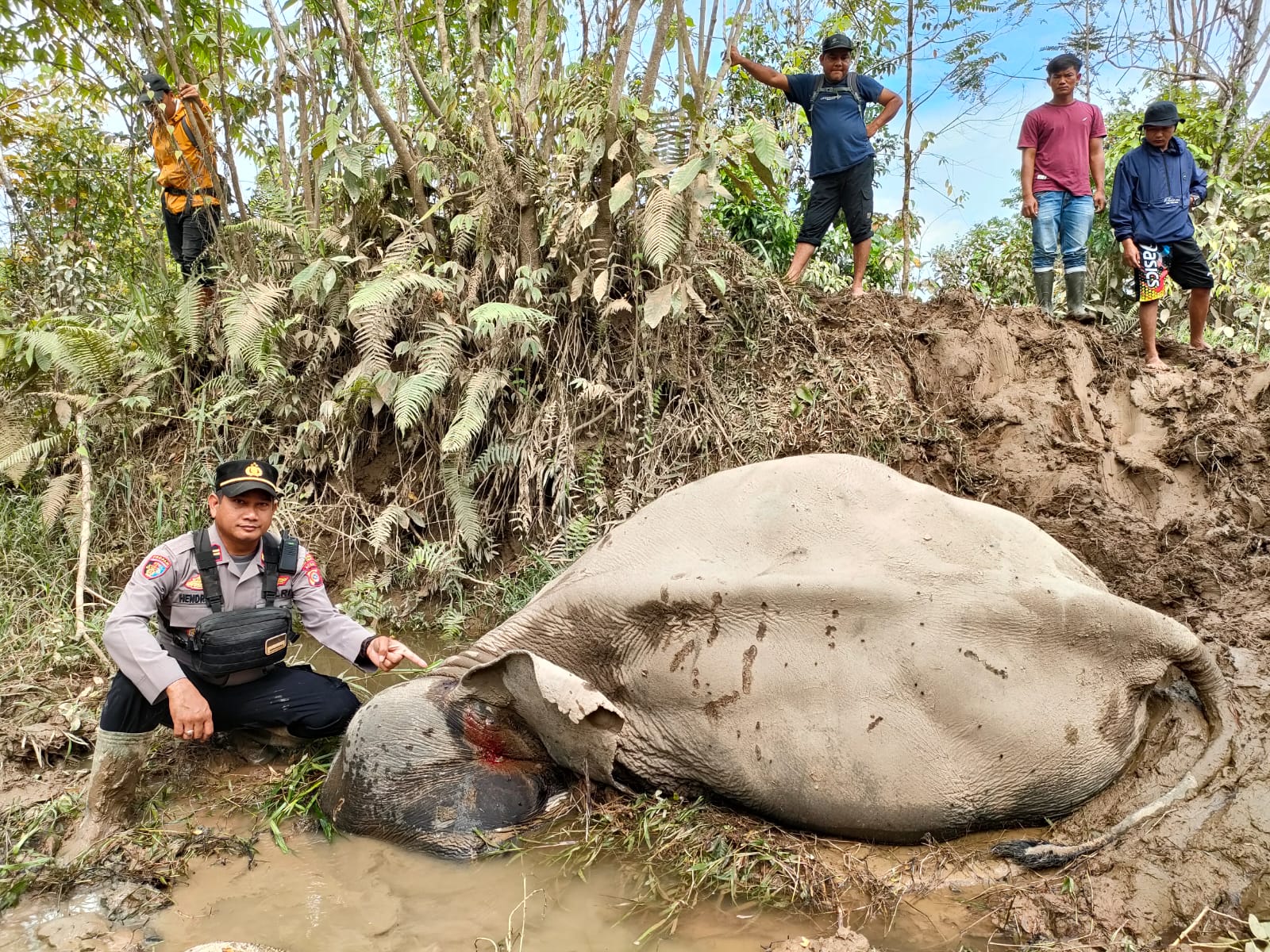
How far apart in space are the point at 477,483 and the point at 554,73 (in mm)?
2811

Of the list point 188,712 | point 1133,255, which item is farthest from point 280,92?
point 1133,255

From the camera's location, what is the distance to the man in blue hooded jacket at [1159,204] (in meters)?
5.34

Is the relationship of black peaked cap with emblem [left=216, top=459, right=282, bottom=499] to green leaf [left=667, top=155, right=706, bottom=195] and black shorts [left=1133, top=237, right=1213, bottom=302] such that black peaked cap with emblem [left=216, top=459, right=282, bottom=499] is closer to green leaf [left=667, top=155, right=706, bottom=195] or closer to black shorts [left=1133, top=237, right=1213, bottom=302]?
green leaf [left=667, top=155, right=706, bottom=195]

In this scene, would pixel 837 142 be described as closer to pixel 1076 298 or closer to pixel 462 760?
pixel 1076 298

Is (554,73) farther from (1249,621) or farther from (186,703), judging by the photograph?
(1249,621)

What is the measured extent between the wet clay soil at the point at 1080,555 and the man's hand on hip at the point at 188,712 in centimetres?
42

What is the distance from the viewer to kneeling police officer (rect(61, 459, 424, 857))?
2.76 metres

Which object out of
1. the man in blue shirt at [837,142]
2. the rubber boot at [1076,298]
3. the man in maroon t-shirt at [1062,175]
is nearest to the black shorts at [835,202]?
the man in blue shirt at [837,142]

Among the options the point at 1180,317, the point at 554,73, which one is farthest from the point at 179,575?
the point at 1180,317

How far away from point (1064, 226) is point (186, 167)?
5727 mm

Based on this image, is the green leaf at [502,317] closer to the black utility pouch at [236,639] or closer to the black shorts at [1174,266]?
the black utility pouch at [236,639]

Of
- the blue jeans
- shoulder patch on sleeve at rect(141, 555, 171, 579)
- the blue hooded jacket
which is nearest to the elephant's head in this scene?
shoulder patch on sleeve at rect(141, 555, 171, 579)

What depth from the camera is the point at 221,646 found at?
2.92 metres

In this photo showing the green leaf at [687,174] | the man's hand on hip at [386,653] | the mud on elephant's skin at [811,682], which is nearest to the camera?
the mud on elephant's skin at [811,682]
